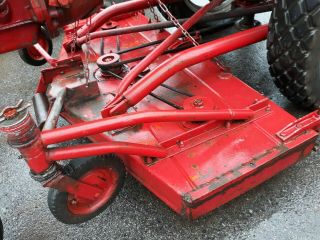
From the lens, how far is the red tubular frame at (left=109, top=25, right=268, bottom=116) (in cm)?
179

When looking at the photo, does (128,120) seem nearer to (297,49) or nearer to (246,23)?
(297,49)

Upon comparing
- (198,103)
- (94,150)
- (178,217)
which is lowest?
(178,217)

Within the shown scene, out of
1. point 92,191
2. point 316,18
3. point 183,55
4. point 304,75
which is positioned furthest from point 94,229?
point 316,18

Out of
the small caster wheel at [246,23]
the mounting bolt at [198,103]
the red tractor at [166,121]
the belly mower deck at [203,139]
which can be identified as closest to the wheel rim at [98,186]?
the red tractor at [166,121]

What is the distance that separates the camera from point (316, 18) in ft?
5.64

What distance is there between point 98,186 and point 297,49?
3.85ft

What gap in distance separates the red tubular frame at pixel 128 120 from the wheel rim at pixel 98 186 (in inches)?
8.4

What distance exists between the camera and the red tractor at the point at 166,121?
4.96 ft

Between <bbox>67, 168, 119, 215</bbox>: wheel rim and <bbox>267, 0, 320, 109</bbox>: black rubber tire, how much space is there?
3.44ft

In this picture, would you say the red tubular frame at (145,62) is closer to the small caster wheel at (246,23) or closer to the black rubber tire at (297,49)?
the black rubber tire at (297,49)

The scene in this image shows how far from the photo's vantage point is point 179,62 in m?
1.90

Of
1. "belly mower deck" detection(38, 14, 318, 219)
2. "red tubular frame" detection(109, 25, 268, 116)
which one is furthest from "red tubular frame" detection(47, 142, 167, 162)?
"red tubular frame" detection(109, 25, 268, 116)

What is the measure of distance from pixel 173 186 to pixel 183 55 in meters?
0.69

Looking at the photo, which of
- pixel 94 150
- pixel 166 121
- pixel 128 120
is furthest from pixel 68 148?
pixel 166 121
